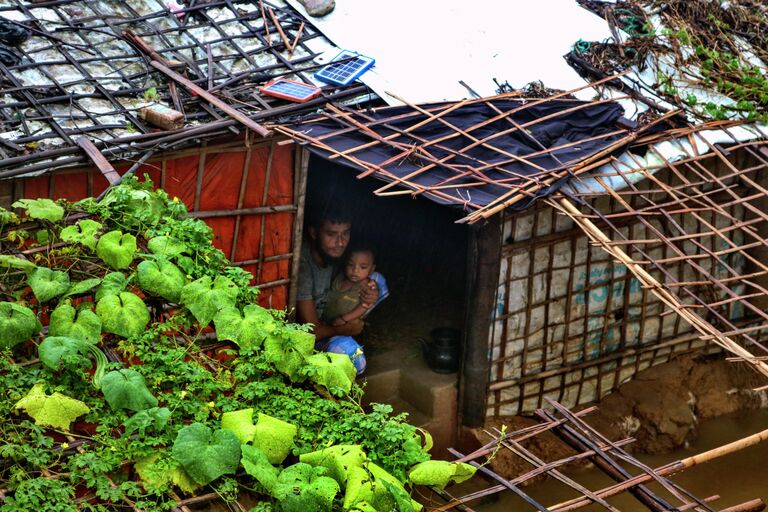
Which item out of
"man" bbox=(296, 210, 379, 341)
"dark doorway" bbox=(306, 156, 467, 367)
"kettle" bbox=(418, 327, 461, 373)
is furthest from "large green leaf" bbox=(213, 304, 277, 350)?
"dark doorway" bbox=(306, 156, 467, 367)

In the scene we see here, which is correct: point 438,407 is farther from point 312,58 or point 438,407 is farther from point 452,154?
point 312,58

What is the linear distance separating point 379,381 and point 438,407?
0.56 m

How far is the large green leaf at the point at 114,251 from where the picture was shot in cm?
498

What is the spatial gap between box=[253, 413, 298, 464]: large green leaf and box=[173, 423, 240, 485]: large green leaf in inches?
5.8

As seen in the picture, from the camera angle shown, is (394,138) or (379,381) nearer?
(394,138)

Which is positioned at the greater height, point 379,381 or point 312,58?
point 312,58

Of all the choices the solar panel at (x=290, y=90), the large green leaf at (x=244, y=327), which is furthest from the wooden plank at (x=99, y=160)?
the large green leaf at (x=244, y=327)

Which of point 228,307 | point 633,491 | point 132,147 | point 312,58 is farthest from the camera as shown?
point 312,58

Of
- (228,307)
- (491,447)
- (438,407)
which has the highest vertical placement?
(228,307)

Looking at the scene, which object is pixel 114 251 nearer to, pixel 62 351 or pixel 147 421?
pixel 62 351

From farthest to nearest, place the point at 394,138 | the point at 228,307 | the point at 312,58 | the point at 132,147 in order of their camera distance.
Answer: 1. the point at 312,58
2. the point at 394,138
3. the point at 132,147
4. the point at 228,307

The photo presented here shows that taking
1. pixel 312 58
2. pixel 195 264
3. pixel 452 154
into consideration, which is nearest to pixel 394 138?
pixel 452 154

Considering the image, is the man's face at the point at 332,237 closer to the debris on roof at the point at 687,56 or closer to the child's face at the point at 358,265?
the child's face at the point at 358,265

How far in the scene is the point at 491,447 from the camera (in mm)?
4277
